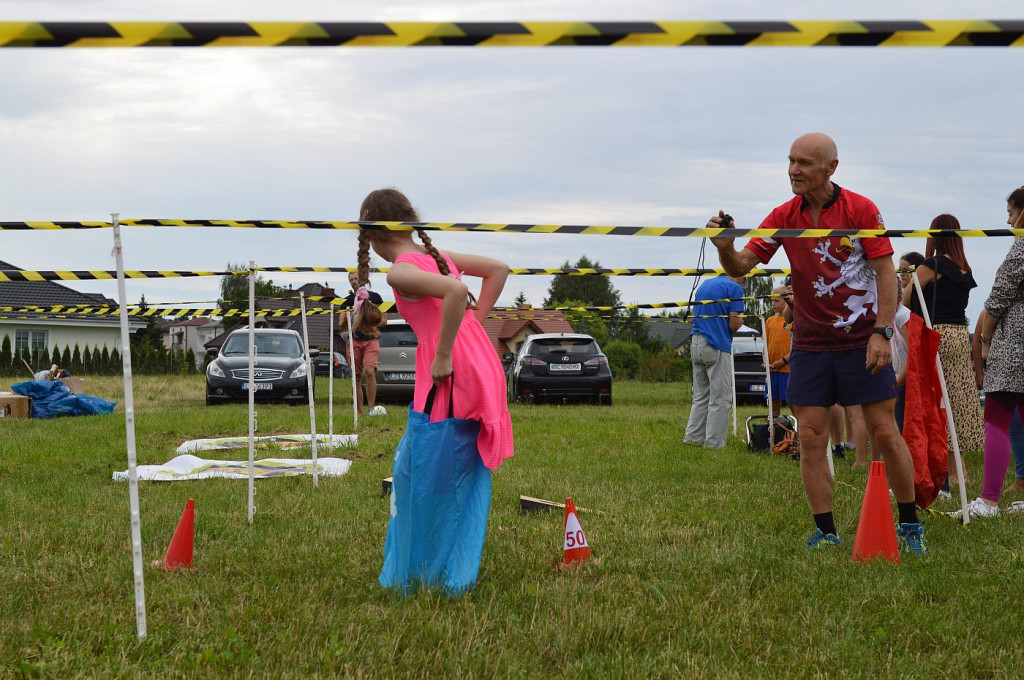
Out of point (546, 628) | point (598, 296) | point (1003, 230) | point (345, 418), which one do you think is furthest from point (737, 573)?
point (598, 296)

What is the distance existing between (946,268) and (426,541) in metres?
4.45

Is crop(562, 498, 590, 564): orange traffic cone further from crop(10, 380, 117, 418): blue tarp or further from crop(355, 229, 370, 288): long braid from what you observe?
crop(10, 380, 117, 418): blue tarp

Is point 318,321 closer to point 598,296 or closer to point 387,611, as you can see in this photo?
point 598,296

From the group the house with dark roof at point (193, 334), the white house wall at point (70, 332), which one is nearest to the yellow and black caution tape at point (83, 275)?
the white house wall at point (70, 332)

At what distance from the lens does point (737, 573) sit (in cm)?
415

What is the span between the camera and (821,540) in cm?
468

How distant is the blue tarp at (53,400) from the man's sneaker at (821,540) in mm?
11957

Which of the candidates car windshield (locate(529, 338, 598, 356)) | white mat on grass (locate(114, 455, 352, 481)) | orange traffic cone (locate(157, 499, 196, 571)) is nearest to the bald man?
orange traffic cone (locate(157, 499, 196, 571))

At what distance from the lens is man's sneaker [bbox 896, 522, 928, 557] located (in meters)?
4.58

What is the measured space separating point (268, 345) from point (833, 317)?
600 inches

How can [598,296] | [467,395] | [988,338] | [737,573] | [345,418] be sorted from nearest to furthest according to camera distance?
[467,395] → [737,573] → [988,338] → [345,418] → [598,296]

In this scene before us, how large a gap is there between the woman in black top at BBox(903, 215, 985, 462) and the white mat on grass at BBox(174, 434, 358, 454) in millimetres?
5639

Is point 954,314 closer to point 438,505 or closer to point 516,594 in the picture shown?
point 516,594

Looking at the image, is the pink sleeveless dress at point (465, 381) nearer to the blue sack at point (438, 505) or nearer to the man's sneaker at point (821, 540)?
→ the blue sack at point (438, 505)
